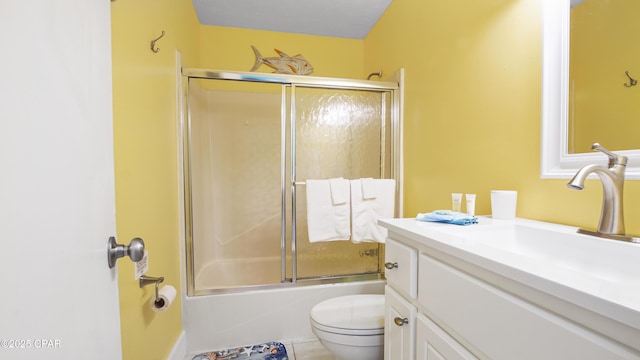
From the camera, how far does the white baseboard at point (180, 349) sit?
1.43m

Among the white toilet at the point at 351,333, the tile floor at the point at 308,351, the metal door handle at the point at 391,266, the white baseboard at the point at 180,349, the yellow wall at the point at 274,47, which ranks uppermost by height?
the yellow wall at the point at 274,47

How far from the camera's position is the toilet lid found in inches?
48.7

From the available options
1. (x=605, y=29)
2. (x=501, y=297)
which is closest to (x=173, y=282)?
(x=501, y=297)

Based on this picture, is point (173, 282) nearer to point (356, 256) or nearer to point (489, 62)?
point (356, 256)

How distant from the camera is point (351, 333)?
1.19 metres

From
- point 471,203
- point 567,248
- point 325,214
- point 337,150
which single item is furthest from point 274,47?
point 567,248

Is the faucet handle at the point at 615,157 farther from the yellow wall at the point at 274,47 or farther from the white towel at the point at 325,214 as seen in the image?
the yellow wall at the point at 274,47

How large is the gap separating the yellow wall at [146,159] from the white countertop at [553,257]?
0.98 meters

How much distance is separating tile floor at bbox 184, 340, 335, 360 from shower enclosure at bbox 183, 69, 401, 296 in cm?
38

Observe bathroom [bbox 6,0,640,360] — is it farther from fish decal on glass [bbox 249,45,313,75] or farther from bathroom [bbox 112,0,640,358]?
fish decal on glass [bbox 249,45,313,75]

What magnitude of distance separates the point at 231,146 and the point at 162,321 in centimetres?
159

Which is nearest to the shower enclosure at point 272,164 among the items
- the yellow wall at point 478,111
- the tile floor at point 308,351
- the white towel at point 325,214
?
the white towel at point 325,214

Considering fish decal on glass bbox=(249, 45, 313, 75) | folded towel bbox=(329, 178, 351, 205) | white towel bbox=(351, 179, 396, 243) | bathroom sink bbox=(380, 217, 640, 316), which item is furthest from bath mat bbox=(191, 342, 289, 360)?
fish decal on glass bbox=(249, 45, 313, 75)

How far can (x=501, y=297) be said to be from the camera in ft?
1.75
